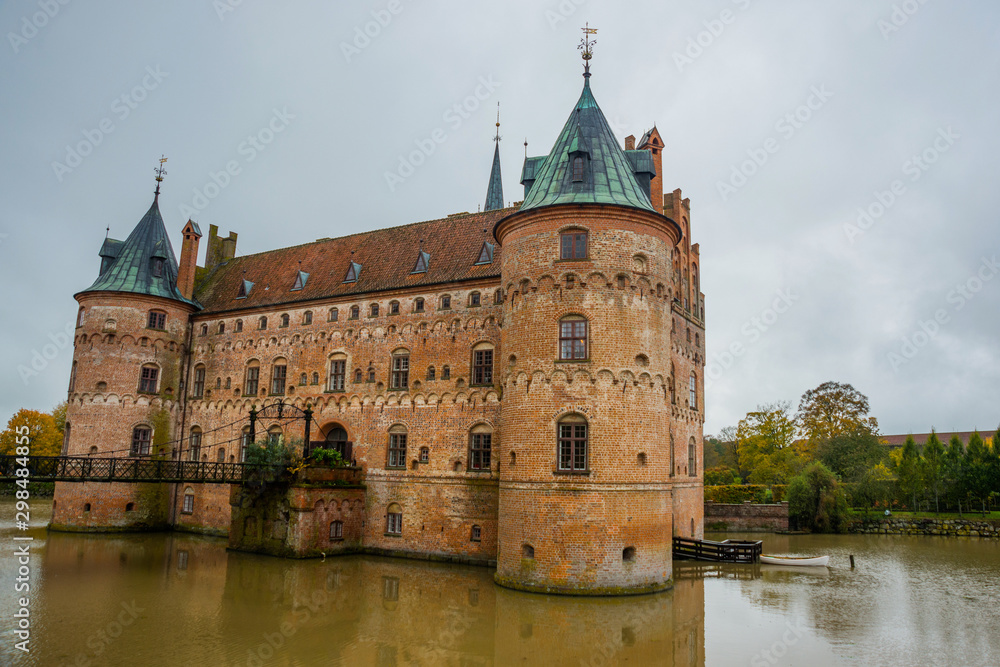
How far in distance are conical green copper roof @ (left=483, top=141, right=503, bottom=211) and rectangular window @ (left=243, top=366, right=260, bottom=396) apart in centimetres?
1918

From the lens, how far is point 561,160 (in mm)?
23078

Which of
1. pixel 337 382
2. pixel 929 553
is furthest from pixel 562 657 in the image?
pixel 929 553

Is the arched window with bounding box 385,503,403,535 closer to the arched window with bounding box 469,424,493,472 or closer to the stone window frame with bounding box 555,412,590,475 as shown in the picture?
the arched window with bounding box 469,424,493,472

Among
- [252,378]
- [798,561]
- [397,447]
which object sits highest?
[252,378]

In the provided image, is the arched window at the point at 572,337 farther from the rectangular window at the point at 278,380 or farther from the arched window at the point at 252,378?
the arched window at the point at 252,378

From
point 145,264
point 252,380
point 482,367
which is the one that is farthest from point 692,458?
point 145,264

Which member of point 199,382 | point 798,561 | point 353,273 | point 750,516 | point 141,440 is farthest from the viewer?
point 750,516

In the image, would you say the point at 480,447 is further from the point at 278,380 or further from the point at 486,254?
the point at 278,380

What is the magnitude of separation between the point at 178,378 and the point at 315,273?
9003mm

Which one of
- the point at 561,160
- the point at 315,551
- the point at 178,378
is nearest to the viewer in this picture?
the point at 561,160

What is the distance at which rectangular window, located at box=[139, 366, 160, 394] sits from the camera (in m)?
33.3

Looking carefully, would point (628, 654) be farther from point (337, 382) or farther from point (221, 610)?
point (337, 382)

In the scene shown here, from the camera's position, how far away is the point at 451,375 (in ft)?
88.8

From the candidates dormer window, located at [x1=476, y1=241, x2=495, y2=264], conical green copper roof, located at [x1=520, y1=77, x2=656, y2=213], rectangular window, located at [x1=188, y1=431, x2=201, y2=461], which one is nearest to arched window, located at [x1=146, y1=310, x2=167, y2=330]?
rectangular window, located at [x1=188, y1=431, x2=201, y2=461]
